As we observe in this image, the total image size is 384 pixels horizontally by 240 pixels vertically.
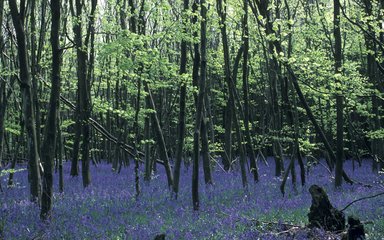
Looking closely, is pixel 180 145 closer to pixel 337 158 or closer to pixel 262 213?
pixel 262 213

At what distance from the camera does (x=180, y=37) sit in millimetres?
10609

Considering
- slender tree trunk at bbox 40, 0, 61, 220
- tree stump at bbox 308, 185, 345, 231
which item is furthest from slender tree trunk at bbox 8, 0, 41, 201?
tree stump at bbox 308, 185, 345, 231

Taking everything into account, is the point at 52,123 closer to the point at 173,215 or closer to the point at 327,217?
the point at 173,215

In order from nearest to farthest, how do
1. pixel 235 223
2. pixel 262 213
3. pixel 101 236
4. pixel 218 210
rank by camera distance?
1. pixel 101 236
2. pixel 235 223
3. pixel 262 213
4. pixel 218 210

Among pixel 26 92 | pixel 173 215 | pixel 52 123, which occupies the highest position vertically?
pixel 26 92

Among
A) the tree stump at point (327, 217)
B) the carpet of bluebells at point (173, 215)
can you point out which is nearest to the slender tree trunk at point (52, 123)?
the carpet of bluebells at point (173, 215)

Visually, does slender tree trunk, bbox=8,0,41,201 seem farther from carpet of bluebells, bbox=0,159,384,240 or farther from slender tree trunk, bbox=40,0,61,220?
carpet of bluebells, bbox=0,159,384,240

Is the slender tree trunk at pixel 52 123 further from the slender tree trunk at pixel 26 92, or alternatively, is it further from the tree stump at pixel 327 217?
the tree stump at pixel 327 217

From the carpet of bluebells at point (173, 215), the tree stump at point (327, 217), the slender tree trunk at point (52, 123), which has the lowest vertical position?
the carpet of bluebells at point (173, 215)

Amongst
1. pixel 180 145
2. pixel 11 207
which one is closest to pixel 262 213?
pixel 180 145

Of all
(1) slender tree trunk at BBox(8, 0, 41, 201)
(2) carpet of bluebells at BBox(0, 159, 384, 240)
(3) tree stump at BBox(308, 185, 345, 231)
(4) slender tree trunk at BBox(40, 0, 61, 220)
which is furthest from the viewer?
(1) slender tree trunk at BBox(8, 0, 41, 201)

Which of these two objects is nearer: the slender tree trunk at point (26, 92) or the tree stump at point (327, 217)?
the tree stump at point (327, 217)

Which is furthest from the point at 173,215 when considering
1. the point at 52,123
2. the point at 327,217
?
the point at 327,217

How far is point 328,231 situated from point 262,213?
275 cm
